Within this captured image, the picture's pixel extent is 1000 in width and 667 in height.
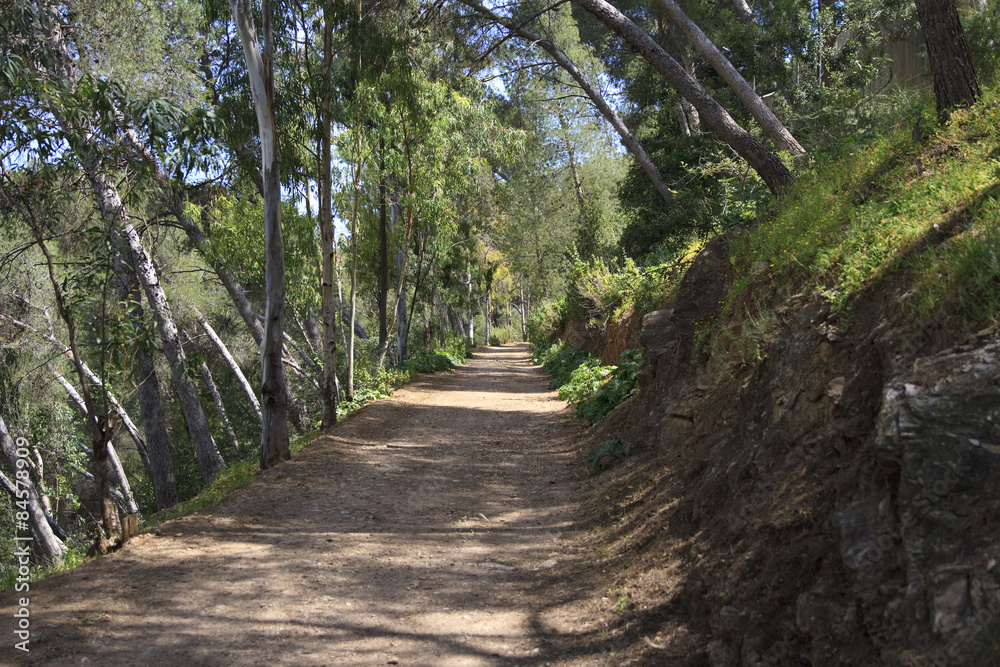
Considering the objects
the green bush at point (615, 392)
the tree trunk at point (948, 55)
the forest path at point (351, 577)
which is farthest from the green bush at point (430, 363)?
the tree trunk at point (948, 55)

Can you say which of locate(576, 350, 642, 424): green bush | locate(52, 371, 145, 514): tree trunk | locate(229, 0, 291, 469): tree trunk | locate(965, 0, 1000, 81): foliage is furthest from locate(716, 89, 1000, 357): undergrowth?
locate(52, 371, 145, 514): tree trunk

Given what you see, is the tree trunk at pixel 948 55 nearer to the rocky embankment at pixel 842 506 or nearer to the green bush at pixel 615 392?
the rocky embankment at pixel 842 506

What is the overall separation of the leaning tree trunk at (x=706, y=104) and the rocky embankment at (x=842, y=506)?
147 inches

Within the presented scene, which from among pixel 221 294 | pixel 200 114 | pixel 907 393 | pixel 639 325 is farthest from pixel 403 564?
pixel 221 294

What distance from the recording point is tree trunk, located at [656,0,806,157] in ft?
32.9

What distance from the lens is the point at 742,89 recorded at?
10.6 meters

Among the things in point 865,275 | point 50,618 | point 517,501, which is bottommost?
point 517,501

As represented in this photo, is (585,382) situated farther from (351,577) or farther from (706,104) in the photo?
(351,577)

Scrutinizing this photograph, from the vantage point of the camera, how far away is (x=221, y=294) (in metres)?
24.4

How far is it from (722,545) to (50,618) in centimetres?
423

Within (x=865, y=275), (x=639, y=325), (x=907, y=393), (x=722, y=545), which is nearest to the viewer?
(x=907, y=393)

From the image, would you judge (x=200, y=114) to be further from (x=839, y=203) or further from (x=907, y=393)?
(x=907, y=393)

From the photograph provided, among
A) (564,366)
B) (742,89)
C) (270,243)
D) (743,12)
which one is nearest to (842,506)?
(270,243)

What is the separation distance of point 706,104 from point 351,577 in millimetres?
7797
